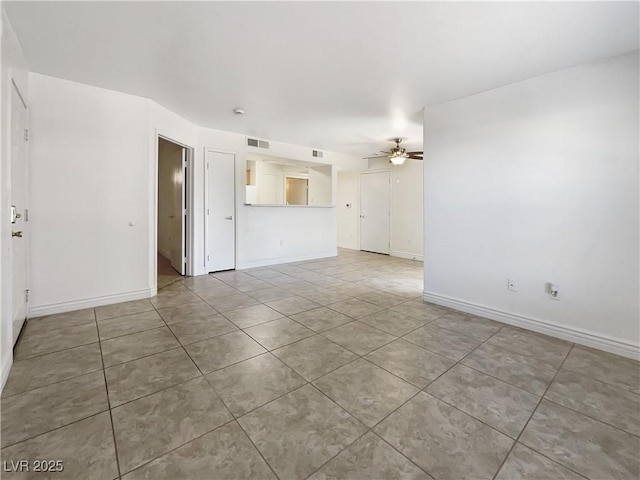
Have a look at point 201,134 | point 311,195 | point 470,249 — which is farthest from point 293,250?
point 470,249

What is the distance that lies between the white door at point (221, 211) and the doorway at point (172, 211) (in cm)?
38

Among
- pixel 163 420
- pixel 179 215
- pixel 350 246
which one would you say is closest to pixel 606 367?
pixel 163 420

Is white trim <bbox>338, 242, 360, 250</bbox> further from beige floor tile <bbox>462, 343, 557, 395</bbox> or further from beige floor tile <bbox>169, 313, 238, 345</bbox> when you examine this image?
beige floor tile <bbox>462, 343, 557, 395</bbox>

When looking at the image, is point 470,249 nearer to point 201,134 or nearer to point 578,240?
point 578,240

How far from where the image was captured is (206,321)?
2959 mm

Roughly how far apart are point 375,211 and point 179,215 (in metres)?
4.77

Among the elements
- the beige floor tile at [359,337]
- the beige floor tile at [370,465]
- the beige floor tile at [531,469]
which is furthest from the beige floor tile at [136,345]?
the beige floor tile at [531,469]

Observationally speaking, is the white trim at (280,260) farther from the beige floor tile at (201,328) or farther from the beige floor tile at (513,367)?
the beige floor tile at (513,367)

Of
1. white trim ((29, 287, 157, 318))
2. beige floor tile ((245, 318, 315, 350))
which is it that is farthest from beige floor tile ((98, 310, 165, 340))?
beige floor tile ((245, 318, 315, 350))

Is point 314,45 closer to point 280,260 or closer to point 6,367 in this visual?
point 6,367

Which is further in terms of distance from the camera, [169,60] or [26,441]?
[169,60]

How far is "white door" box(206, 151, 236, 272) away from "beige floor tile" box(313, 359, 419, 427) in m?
3.74

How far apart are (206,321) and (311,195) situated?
5.12m

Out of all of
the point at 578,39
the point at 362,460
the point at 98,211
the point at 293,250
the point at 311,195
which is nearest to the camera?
the point at 362,460
